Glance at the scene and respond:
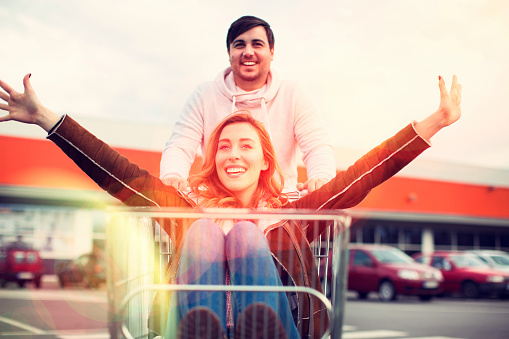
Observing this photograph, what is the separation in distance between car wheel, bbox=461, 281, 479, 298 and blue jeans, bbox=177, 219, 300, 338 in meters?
14.7

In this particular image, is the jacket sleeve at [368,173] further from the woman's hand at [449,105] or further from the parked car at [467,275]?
the parked car at [467,275]

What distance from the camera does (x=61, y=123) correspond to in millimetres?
2426

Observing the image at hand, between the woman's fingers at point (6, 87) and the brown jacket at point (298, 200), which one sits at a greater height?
the woman's fingers at point (6, 87)

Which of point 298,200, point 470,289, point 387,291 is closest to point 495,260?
point 470,289

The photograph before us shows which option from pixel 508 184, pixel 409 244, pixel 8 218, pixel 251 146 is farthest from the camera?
pixel 508 184

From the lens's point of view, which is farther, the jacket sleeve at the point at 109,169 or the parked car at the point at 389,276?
the parked car at the point at 389,276

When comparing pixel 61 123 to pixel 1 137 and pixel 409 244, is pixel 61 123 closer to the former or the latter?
pixel 1 137

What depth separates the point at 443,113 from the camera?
7.71 ft

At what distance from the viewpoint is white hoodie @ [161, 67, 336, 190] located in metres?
3.44

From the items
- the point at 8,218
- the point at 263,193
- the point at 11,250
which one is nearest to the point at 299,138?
the point at 263,193

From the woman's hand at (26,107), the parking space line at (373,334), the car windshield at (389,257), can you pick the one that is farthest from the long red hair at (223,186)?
the car windshield at (389,257)

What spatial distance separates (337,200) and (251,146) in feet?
1.91

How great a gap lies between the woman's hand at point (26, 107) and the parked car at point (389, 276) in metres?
11.7

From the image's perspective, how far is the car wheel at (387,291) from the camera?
45.0 ft
